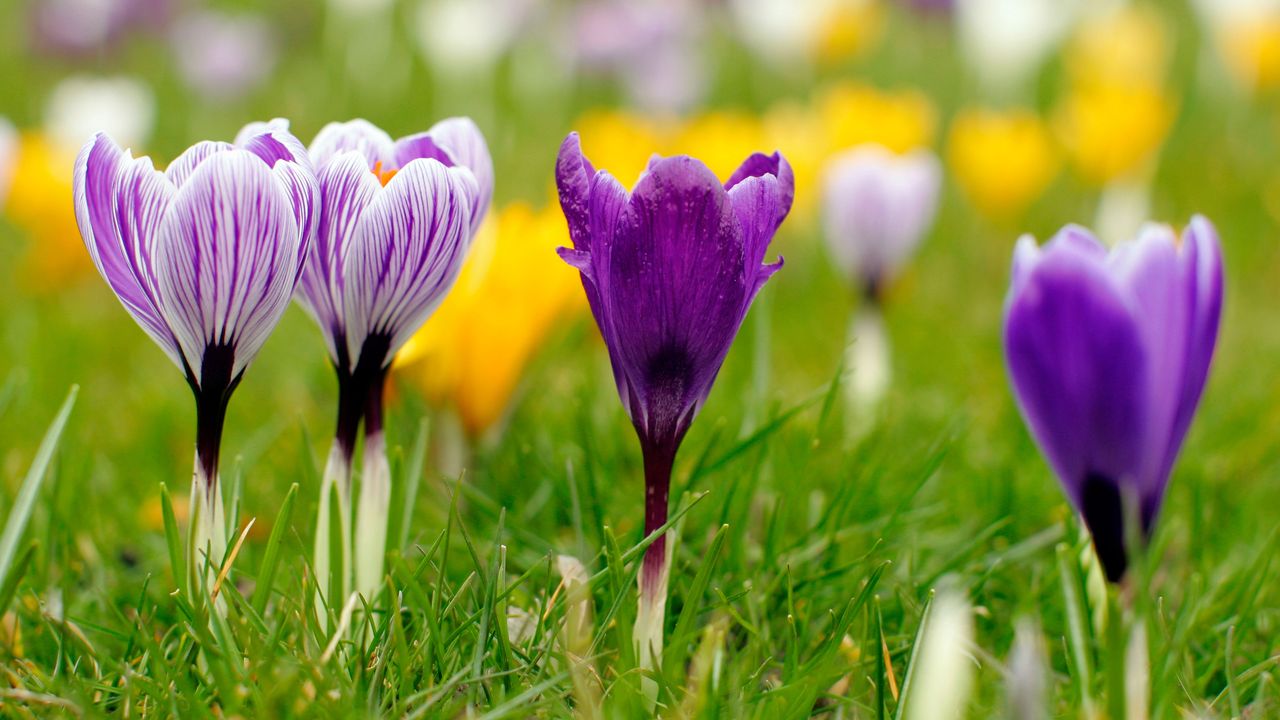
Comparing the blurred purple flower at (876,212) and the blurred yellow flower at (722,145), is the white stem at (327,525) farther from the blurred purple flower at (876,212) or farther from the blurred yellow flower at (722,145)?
the blurred yellow flower at (722,145)

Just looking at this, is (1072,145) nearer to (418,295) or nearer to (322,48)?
(418,295)

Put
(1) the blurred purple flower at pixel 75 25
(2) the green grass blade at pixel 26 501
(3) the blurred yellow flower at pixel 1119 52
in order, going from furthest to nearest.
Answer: (1) the blurred purple flower at pixel 75 25 < (3) the blurred yellow flower at pixel 1119 52 < (2) the green grass blade at pixel 26 501

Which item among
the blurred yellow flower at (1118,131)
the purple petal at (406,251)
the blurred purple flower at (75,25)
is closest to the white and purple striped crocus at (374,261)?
the purple petal at (406,251)

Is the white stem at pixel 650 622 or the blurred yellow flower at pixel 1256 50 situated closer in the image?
the white stem at pixel 650 622

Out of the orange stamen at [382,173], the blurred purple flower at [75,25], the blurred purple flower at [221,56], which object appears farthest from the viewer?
the blurred purple flower at [75,25]

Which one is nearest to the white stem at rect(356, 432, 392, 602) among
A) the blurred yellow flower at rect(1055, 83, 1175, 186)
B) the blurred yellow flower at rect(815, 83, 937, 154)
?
the blurred yellow flower at rect(815, 83, 937, 154)

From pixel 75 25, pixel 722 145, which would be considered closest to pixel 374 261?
pixel 722 145
